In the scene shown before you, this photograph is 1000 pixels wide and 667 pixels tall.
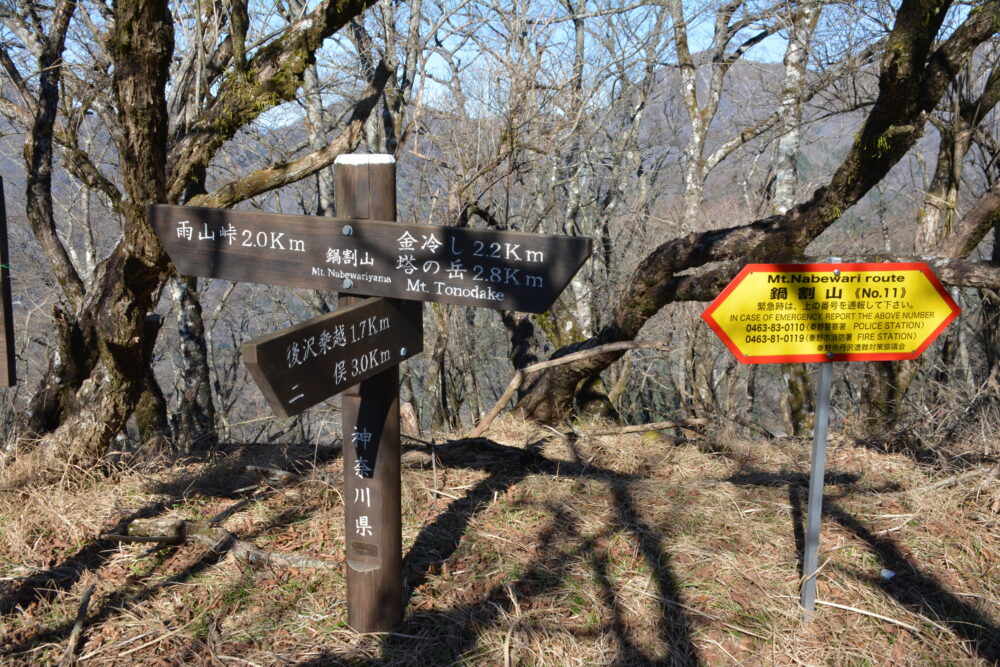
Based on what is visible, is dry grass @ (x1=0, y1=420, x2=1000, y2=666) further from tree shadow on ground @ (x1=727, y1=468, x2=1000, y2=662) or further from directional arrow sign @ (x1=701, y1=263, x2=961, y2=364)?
directional arrow sign @ (x1=701, y1=263, x2=961, y2=364)

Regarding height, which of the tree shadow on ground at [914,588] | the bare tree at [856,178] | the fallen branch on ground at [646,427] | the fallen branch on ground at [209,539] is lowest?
the tree shadow on ground at [914,588]

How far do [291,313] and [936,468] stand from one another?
14.1 m

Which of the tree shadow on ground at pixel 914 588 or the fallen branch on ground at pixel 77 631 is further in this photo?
the tree shadow on ground at pixel 914 588

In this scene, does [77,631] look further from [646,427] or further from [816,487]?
[646,427]

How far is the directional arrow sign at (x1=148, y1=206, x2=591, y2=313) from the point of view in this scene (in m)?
2.35

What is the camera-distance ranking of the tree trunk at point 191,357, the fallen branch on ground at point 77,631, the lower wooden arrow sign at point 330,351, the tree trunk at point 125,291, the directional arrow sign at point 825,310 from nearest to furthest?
1. the lower wooden arrow sign at point 330,351
2. the fallen branch on ground at point 77,631
3. the directional arrow sign at point 825,310
4. the tree trunk at point 125,291
5. the tree trunk at point 191,357

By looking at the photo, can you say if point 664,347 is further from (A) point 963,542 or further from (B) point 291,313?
(B) point 291,313

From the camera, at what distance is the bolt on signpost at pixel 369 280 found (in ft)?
7.61

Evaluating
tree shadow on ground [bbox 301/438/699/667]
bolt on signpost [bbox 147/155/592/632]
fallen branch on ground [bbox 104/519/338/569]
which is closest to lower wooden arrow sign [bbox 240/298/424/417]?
bolt on signpost [bbox 147/155/592/632]

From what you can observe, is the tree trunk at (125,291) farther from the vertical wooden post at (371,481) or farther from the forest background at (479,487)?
the vertical wooden post at (371,481)

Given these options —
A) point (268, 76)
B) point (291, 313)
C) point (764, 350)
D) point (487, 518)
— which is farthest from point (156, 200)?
point (291, 313)

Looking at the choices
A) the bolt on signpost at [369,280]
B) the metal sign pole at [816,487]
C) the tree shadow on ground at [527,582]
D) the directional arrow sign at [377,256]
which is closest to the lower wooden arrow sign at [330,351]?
the bolt on signpost at [369,280]

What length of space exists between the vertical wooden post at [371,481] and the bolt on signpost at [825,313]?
1.29m

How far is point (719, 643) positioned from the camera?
2693 millimetres
